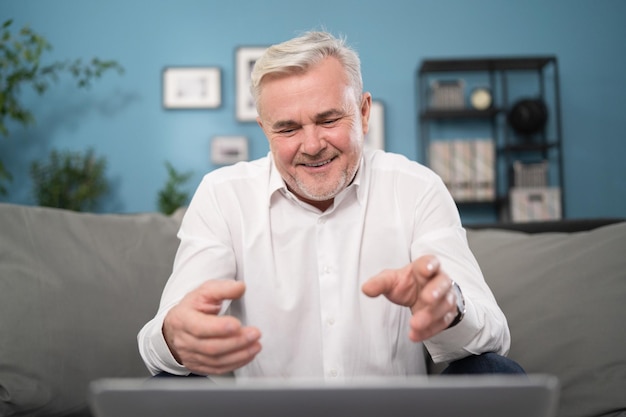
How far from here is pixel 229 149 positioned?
436 cm

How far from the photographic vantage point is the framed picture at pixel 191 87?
14.3ft

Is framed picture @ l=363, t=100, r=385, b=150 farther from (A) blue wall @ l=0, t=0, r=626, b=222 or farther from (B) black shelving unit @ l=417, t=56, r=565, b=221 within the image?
(B) black shelving unit @ l=417, t=56, r=565, b=221

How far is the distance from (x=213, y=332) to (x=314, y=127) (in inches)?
25.3

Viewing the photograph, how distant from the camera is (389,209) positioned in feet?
4.60

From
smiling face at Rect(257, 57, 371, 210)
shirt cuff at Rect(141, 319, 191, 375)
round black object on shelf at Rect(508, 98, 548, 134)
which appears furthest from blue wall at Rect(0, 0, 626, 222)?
shirt cuff at Rect(141, 319, 191, 375)

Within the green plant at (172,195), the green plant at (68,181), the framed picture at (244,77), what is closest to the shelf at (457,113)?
the framed picture at (244,77)

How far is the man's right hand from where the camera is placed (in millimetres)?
764

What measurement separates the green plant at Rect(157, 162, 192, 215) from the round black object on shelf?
2.28 metres

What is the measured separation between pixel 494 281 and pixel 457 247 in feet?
0.78

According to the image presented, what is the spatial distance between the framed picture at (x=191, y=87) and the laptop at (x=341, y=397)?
398 centimetres

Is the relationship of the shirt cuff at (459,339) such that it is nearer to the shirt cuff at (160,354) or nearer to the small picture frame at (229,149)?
the shirt cuff at (160,354)

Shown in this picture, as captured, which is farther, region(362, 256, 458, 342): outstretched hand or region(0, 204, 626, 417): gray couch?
region(0, 204, 626, 417): gray couch

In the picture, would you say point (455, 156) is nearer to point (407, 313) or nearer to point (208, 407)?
point (407, 313)

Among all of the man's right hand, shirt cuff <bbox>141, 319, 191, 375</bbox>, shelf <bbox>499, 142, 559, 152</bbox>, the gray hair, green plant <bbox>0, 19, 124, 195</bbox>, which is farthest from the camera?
shelf <bbox>499, 142, 559, 152</bbox>
